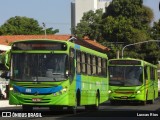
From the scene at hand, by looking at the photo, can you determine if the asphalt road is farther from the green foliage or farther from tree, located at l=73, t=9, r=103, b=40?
tree, located at l=73, t=9, r=103, b=40

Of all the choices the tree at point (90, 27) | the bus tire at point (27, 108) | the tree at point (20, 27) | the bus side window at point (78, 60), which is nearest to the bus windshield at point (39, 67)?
the bus tire at point (27, 108)

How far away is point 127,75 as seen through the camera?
3625 cm

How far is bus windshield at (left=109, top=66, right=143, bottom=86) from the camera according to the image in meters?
36.2

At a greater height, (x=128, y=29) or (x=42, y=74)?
(x=128, y=29)

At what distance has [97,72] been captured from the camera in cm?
2827

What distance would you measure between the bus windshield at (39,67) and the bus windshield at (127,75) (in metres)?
14.2

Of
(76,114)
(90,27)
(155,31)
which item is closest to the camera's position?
(76,114)

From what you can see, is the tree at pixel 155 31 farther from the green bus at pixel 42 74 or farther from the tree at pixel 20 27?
the green bus at pixel 42 74

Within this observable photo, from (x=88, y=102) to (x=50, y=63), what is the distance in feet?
15.5

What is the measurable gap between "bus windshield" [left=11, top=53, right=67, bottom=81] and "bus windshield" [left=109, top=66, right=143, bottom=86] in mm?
14173

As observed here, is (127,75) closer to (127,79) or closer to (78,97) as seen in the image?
(127,79)

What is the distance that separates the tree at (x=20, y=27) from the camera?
109350 millimetres

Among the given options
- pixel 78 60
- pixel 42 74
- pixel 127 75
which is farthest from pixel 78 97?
pixel 127 75

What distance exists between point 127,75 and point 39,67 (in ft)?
48.9
